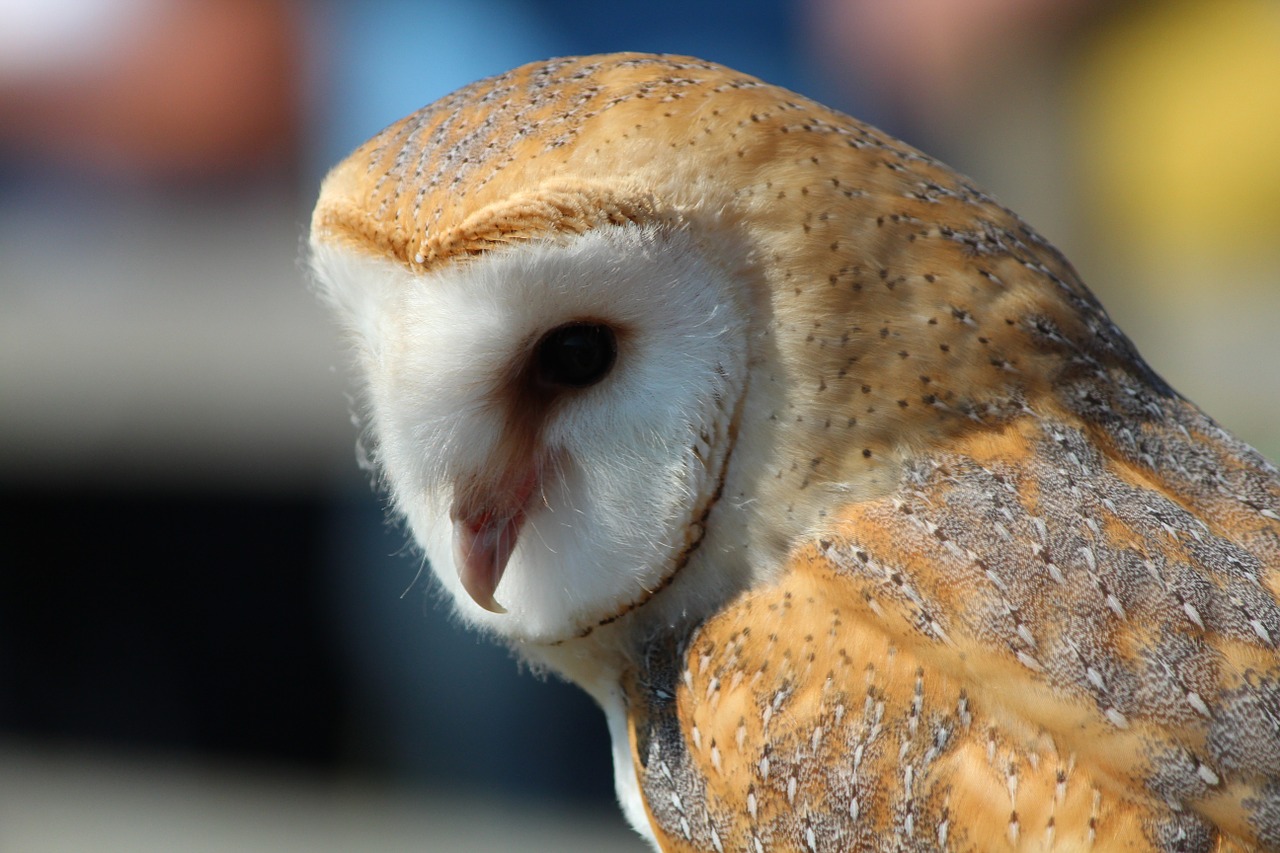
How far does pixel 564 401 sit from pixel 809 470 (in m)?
0.20

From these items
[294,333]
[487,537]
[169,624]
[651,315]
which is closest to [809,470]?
[651,315]

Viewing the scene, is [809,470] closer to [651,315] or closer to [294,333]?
[651,315]

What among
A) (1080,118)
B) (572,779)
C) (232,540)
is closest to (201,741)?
(232,540)

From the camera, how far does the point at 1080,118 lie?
323 cm

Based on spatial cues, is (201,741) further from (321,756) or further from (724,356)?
(724,356)

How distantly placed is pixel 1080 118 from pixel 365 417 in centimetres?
279

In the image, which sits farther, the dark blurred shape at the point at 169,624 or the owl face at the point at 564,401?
the dark blurred shape at the point at 169,624

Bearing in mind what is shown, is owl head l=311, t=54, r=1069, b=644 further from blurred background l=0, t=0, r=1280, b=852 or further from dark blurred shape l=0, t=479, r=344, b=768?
dark blurred shape l=0, t=479, r=344, b=768

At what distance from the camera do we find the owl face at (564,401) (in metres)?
0.83

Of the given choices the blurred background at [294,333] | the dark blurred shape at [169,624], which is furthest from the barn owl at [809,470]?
the dark blurred shape at [169,624]

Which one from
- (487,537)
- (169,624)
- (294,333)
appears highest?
(487,537)

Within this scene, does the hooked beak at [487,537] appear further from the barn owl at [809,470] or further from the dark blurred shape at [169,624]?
the dark blurred shape at [169,624]

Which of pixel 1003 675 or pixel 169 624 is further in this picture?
pixel 169 624

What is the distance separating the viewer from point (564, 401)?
89 cm
